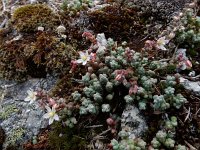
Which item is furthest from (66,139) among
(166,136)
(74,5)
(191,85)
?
(74,5)

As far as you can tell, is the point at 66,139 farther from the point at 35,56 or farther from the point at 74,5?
the point at 74,5

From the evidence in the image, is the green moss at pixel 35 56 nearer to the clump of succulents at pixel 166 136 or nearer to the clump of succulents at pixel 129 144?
the clump of succulents at pixel 129 144

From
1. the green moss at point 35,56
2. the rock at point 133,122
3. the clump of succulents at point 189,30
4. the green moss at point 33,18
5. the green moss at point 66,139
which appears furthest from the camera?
the green moss at point 33,18

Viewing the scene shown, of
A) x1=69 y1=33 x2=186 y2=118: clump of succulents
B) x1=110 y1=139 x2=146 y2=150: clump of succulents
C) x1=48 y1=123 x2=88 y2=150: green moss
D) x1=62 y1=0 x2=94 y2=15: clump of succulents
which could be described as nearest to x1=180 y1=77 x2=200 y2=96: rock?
Answer: x1=69 y1=33 x2=186 y2=118: clump of succulents

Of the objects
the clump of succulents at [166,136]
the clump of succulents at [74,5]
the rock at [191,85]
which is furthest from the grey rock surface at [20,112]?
the rock at [191,85]

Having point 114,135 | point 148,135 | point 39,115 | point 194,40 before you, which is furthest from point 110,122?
point 194,40
